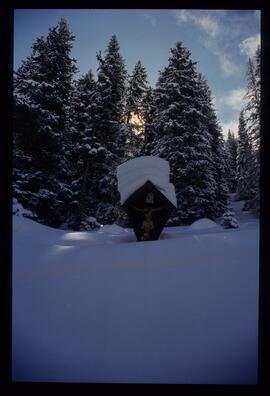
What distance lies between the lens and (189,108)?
1652 cm

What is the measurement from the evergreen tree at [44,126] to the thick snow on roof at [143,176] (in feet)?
26.1

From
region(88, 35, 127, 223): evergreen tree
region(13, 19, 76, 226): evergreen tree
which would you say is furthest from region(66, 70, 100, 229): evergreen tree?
region(13, 19, 76, 226): evergreen tree

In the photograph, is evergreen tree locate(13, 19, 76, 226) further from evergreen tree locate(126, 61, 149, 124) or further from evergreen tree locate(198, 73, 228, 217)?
evergreen tree locate(198, 73, 228, 217)

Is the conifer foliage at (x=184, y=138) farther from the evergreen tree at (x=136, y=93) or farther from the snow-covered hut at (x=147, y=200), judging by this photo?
the snow-covered hut at (x=147, y=200)

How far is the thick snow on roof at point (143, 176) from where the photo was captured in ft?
21.4

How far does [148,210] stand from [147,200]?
9.6 inches

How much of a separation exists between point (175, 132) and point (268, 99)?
14943mm

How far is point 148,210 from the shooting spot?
6539mm

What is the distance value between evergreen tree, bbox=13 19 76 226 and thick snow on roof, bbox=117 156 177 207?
26.1 feet

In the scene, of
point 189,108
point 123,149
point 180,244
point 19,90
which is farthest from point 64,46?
point 180,244

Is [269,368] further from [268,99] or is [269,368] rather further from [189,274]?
[268,99]

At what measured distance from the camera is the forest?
14.5m
